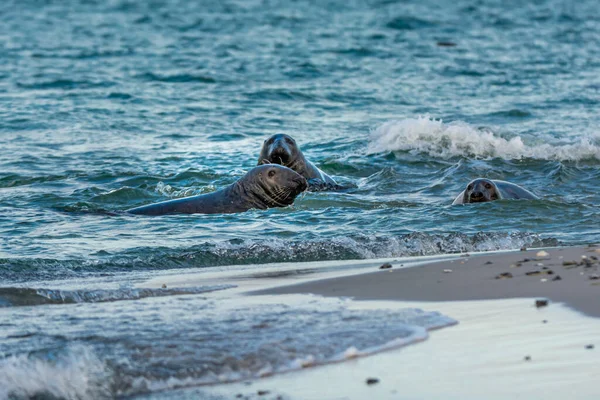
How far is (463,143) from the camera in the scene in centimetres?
1553

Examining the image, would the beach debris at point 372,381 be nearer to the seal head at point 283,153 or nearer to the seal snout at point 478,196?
the seal snout at point 478,196

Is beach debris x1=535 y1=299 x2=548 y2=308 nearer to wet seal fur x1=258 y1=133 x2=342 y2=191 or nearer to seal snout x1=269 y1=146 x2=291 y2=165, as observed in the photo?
wet seal fur x1=258 y1=133 x2=342 y2=191

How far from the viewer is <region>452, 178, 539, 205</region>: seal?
36.2 feet

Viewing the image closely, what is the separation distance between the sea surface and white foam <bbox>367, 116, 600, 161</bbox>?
4cm

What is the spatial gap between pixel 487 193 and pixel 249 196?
2.41 m

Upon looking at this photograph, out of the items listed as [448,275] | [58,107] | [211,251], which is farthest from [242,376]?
[58,107]

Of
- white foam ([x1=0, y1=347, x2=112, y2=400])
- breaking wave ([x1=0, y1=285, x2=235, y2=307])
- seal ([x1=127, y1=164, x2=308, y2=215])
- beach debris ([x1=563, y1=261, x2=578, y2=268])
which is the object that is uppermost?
white foam ([x1=0, y1=347, x2=112, y2=400])

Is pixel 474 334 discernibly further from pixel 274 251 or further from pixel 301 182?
pixel 301 182

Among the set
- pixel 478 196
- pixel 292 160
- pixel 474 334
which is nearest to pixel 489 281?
pixel 474 334

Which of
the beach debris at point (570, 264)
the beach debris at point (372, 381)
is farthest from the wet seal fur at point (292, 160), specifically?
the beach debris at point (372, 381)

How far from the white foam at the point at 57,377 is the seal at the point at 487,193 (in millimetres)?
6114

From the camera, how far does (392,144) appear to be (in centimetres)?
1572

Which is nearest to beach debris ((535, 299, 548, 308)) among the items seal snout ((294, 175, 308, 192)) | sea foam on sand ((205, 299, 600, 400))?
sea foam on sand ((205, 299, 600, 400))

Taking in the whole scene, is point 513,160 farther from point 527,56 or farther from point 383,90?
point 527,56
